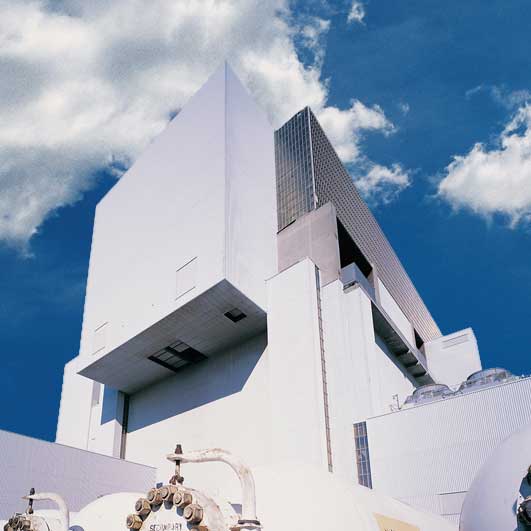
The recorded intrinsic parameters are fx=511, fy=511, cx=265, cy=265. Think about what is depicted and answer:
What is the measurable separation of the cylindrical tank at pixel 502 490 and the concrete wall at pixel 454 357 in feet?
138

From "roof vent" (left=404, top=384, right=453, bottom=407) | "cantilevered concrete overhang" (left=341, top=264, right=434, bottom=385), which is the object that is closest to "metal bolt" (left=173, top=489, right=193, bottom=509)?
"roof vent" (left=404, top=384, right=453, bottom=407)

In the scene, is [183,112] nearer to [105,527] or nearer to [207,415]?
[207,415]

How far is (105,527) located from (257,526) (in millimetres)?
5200

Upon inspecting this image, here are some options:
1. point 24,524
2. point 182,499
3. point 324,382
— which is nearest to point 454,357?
point 324,382

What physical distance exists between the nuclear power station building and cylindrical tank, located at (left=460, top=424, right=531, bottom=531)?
46.3 feet

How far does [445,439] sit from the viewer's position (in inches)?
997

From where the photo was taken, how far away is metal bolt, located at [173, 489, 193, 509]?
27.0ft

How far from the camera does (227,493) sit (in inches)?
389

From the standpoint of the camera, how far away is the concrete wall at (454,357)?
5125cm

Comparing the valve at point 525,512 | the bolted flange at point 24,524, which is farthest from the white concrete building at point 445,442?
the bolted flange at point 24,524

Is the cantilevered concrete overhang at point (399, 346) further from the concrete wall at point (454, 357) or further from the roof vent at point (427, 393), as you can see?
the roof vent at point (427, 393)

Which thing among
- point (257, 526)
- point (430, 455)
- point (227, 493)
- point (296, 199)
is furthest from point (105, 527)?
point (296, 199)

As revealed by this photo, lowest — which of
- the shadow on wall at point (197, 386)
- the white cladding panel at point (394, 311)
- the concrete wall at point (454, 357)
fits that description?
the shadow on wall at point (197, 386)

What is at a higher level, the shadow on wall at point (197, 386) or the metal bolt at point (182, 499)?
the shadow on wall at point (197, 386)
